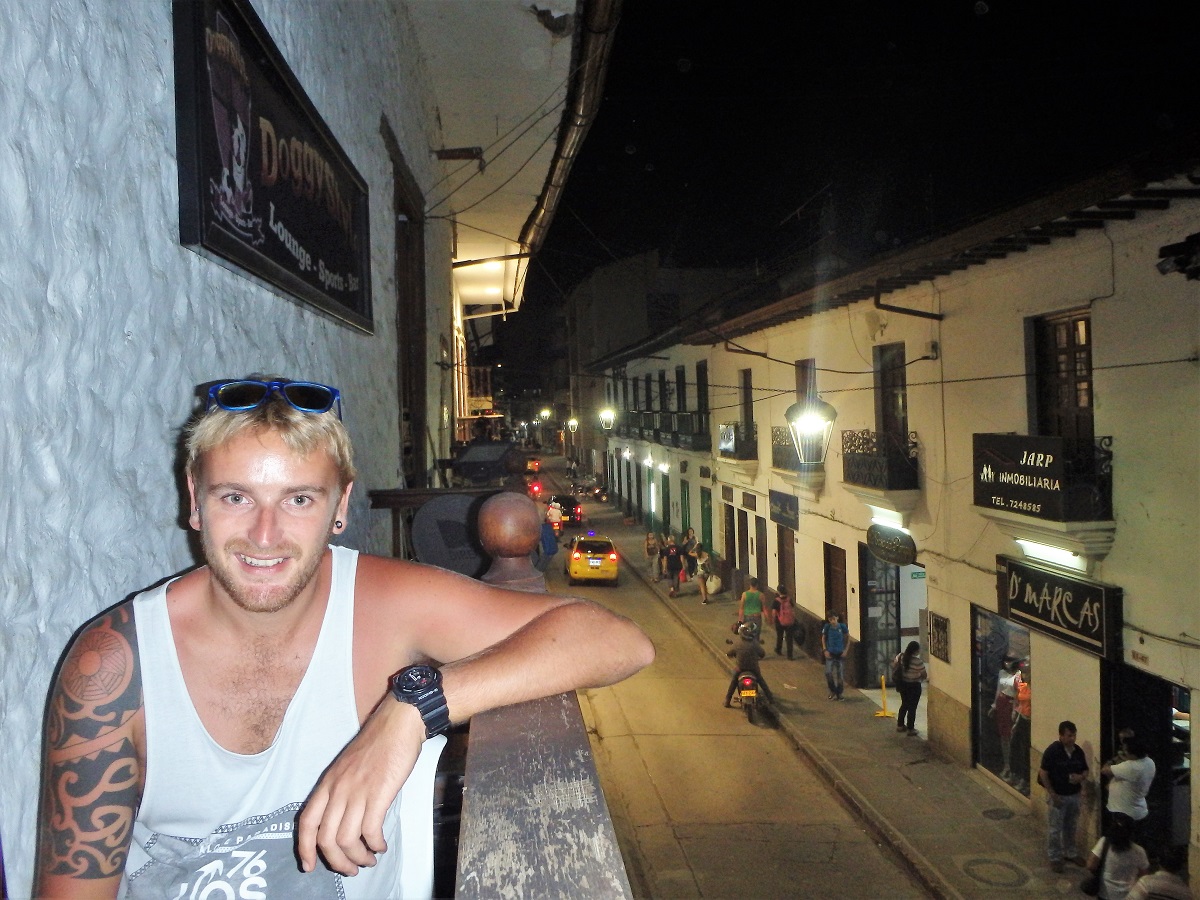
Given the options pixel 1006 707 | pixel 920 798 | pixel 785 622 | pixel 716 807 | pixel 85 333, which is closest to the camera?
pixel 85 333

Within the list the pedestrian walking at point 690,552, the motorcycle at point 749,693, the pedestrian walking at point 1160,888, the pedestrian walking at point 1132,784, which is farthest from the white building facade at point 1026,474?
the pedestrian walking at point 690,552

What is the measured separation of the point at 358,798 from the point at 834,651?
13123mm

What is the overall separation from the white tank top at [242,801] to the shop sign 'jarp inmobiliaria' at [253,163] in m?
1.27

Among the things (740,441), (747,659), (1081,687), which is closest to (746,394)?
(740,441)

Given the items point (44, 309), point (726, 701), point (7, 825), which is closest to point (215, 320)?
point (44, 309)

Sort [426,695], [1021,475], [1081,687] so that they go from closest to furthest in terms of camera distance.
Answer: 1. [426,695]
2. [1081,687]
3. [1021,475]

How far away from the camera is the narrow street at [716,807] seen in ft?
27.1

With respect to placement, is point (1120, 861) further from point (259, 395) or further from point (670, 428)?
point (670, 428)

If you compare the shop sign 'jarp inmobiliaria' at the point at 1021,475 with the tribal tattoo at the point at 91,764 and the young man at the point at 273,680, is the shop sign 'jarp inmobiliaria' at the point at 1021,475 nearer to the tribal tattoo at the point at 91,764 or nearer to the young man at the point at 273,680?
the young man at the point at 273,680

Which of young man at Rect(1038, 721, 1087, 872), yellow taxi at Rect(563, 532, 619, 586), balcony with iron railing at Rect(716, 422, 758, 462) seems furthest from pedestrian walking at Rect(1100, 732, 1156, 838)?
yellow taxi at Rect(563, 532, 619, 586)

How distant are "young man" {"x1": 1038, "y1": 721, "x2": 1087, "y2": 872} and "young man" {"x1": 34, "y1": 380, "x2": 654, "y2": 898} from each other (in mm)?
8232

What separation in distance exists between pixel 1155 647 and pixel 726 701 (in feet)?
22.5

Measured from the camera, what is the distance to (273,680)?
200 cm

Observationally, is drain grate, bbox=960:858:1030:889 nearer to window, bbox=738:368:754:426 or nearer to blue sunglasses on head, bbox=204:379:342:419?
blue sunglasses on head, bbox=204:379:342:419
